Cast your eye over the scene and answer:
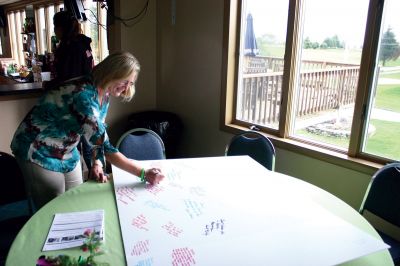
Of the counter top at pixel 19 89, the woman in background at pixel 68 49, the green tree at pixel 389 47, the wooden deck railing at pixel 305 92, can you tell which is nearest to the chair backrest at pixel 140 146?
the woman in background at pixel 68 49

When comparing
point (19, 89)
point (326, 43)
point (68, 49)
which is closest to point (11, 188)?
point (19, 89)

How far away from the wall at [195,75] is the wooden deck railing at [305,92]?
272mm

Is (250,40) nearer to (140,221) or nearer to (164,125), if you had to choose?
(164,125)

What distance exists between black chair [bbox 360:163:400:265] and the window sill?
322mm

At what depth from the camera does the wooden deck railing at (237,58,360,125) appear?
2342 mm

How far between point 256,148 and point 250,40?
1.10 m

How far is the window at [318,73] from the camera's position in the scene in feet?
6.82

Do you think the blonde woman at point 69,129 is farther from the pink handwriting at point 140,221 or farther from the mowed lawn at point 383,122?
A: the mowed lawn at point 383,122

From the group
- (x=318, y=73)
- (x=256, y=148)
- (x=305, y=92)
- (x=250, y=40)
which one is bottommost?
(x=256, y=148)

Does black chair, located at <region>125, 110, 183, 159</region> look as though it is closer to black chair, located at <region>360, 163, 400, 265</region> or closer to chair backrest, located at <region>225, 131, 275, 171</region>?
chair backrest, located at <region>225, 131, 275, 171</region>

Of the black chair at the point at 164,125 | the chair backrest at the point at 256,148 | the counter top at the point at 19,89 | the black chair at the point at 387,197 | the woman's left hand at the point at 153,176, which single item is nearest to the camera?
the woman's left hand at the point at 153,176

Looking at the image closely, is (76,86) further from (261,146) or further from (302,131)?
(302,131)

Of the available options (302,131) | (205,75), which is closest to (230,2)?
(205,75)

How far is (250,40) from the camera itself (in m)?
2.90
